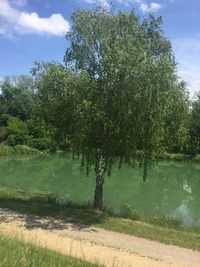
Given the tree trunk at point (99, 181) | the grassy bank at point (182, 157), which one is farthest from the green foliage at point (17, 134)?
the tree trunk at point (99, 181)

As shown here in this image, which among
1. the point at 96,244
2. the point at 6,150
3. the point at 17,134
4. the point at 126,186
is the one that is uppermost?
the point at 17,134

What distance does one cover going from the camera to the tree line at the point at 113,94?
16.6 meters

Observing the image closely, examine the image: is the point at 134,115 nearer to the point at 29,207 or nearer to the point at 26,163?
the point at 29,207

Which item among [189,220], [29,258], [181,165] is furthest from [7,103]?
[29,258]

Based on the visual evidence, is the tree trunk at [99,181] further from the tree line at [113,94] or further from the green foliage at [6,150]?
the green foliage at [6,150]

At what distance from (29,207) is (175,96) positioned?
24.3 ft

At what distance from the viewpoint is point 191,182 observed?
40125 mm

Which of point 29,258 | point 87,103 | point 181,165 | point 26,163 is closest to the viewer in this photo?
point 29,258

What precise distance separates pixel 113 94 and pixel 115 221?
15.5 feet

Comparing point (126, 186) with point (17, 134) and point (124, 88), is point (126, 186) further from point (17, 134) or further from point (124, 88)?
point (17, 134)

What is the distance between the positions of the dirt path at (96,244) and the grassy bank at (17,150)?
48.1 meters

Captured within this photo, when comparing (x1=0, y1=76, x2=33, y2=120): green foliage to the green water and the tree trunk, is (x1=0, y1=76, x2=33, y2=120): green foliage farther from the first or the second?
the tree trunk

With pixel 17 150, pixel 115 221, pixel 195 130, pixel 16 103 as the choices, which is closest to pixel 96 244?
pixel 115 221

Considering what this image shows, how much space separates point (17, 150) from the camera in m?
65.9
